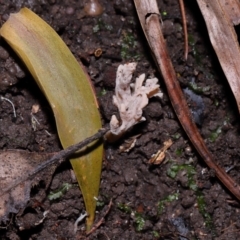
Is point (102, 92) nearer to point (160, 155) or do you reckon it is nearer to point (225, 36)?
point (160, 155)

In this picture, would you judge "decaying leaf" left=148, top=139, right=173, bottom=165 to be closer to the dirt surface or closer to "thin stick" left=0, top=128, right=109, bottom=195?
the dirt surface

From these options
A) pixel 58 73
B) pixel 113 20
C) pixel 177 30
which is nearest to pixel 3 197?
pixel 58 73

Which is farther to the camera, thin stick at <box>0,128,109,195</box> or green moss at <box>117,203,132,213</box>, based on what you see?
green moss at <box>117,203,132,213</box>

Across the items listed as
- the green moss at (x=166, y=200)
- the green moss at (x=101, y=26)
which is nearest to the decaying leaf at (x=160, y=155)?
the green moss at (x=166, y=200)

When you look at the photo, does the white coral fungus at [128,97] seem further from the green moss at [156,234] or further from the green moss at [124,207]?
the green moss at [156,234]

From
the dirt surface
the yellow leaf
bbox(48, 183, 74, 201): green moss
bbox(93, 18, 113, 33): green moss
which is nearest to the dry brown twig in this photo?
the dirt surface

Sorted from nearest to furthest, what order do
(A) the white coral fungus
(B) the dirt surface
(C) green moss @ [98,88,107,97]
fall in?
(A) the white coral fungus < (B) the dirt surface < (C) green moss @ [98,88,107,97]

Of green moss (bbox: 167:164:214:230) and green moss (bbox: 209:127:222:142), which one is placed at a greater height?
green moss (bbox: 209:127:222:142)
